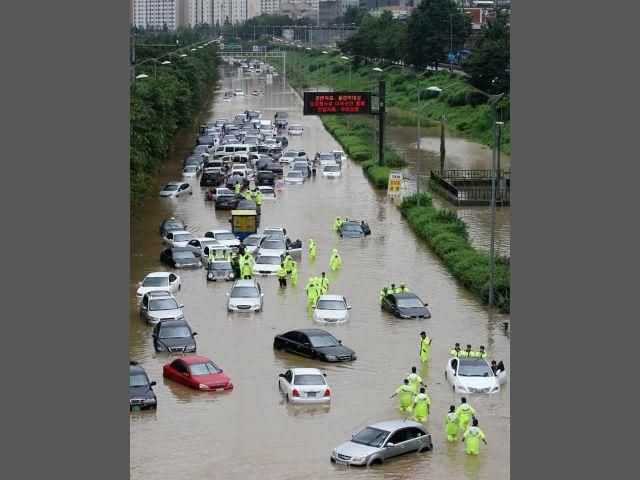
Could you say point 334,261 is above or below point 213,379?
below

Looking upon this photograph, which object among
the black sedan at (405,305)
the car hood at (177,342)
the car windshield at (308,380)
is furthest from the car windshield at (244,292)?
the car windshield at (308,380)

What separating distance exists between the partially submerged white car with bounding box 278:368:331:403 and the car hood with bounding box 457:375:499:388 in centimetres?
346

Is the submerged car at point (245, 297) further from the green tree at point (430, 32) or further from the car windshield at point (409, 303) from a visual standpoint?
the green tree at point (430, 32)

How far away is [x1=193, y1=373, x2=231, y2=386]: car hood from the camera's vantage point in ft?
116

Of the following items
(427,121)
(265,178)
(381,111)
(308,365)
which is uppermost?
(381,111)

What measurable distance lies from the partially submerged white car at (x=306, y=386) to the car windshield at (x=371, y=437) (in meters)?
4.35

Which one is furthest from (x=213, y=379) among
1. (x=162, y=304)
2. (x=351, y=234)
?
(x=351, y=234)

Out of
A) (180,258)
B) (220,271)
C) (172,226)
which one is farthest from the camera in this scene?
(172,226)

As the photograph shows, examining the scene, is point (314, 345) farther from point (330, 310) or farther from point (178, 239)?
point (178, 239)

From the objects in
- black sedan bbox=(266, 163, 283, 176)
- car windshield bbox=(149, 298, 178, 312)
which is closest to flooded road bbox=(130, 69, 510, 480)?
car windshield bbox=(149, 298, 178, 312)

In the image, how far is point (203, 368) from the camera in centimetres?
3594

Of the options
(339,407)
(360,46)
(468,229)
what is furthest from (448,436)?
(360,46)

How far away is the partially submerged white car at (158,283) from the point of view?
155ft

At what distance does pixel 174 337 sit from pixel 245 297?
607cm
